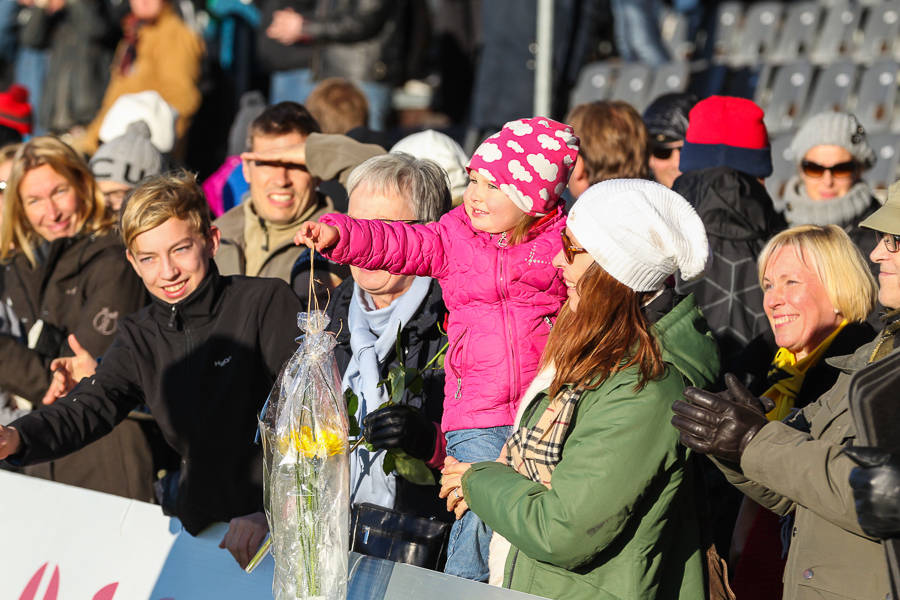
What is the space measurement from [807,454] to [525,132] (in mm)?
1323

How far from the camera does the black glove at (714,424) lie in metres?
1.95

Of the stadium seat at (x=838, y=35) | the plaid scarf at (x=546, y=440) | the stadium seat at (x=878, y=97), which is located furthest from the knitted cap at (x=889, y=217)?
the stadium seat at (x=838, y=35)

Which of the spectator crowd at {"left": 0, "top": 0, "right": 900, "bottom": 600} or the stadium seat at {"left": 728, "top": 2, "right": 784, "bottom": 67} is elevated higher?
the stadium seat at {"left": 728, "top": 2, "right": 784, "bottom": 67}

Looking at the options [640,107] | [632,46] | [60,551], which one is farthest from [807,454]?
[632,46]

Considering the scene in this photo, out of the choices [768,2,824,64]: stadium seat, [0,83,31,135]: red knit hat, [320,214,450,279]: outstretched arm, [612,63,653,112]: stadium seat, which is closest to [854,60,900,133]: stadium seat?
[768,2,824,64]: stadium seat

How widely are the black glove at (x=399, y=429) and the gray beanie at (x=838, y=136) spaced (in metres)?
2.59

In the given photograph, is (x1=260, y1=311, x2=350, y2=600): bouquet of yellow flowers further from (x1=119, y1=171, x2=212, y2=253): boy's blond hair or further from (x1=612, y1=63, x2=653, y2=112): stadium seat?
(x1=612, y1=63, x2=653, y2=112): stadium seat

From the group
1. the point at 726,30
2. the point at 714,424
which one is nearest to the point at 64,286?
the point at 714,424

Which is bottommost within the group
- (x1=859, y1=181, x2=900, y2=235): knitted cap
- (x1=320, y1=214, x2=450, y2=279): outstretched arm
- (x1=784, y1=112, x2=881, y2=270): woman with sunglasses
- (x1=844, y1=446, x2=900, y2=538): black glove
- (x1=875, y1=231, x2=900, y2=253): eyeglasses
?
(x1=844, y1=446, x2=900, y2=538): black glove

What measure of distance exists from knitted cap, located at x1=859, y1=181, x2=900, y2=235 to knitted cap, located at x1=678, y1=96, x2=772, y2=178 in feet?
4.84

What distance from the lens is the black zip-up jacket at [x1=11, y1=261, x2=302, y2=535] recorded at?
2.99 metres

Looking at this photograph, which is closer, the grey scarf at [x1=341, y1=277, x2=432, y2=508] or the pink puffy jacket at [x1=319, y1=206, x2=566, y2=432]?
the pink puffy jacket at [x1=319, y1=206, x2=566, y2=432]

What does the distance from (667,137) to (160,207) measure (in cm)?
255

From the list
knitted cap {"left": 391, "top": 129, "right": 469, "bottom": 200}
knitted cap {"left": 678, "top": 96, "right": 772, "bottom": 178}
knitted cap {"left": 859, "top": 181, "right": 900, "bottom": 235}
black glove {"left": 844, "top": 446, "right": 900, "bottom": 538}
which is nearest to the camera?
black glove {"left": 844, "top": 446, "right": 900, "bottom": 538}
